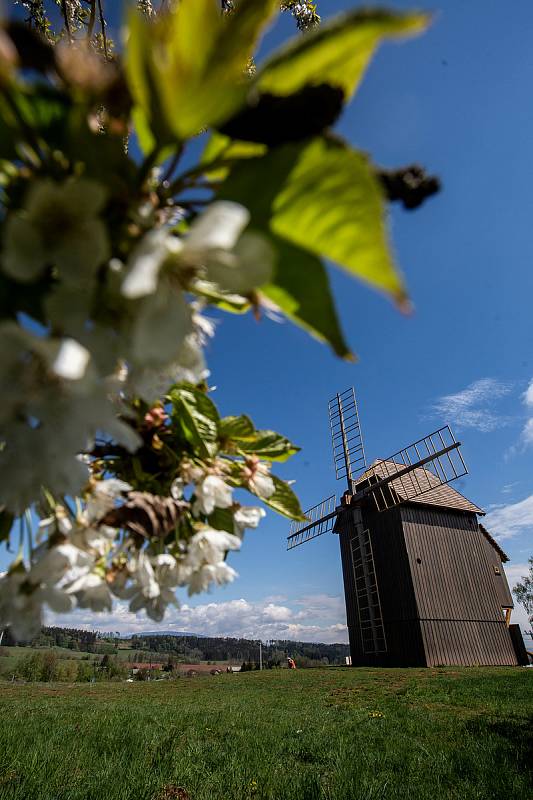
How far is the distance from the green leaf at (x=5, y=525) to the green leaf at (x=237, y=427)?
31 centimetres

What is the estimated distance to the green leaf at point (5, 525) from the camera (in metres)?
0.60

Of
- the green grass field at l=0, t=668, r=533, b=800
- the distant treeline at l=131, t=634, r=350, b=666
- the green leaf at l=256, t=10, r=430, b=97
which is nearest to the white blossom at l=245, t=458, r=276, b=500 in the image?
the green leaf at l=256, t=10, r=430, b=97

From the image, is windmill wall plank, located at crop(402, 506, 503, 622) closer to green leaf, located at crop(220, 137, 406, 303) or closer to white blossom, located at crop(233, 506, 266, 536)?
white blossom, located at crop(233, 506, 266, 536)

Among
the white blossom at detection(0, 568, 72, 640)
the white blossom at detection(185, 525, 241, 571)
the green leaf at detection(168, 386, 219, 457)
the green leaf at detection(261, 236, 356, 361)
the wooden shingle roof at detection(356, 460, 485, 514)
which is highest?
the wooden shingle roof at detection(356, 460, 485, 514)

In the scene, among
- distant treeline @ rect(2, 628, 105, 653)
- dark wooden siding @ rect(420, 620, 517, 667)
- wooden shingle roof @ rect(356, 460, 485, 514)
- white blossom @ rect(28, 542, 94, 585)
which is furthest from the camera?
distant treeline @ rect(2, 628, 105, 653)

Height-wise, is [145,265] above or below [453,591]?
below

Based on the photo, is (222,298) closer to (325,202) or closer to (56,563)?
(325,202)

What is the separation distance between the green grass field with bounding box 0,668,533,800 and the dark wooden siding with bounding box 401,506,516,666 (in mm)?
4463

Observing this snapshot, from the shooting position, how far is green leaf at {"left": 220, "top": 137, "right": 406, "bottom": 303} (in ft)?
0.99

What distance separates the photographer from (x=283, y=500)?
2.65 ft

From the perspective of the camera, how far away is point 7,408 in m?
0.35

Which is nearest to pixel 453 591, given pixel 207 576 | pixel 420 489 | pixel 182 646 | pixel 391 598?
pixel 391 598

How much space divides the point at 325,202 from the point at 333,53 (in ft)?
0.37

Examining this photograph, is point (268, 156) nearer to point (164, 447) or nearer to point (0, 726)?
point (164, 447)
